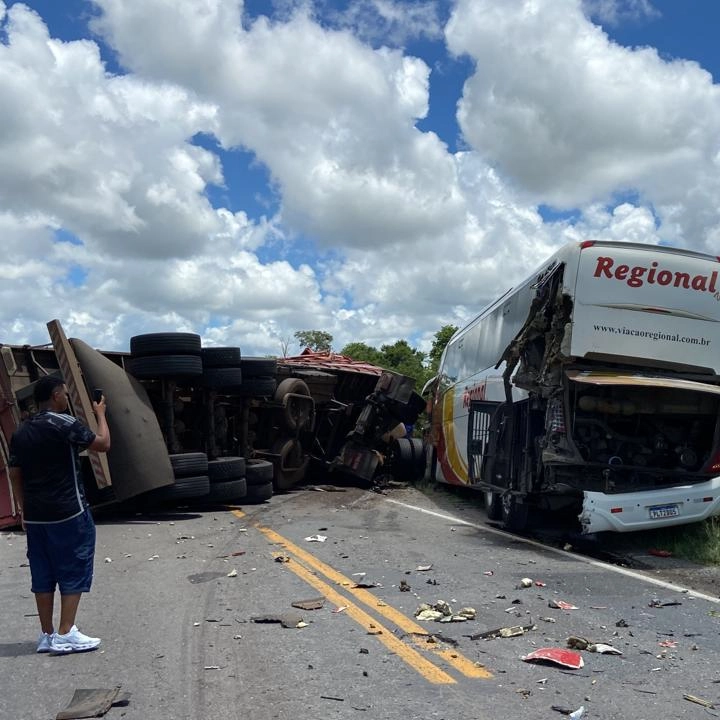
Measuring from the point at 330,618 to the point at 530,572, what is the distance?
8.28 ft

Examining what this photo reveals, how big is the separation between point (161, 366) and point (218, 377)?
3.52 ft

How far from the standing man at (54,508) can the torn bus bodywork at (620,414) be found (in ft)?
17.1

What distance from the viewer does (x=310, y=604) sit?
6207 mm

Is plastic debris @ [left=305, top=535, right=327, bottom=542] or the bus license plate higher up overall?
the bus license plate

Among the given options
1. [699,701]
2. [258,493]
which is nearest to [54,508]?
[699,701]

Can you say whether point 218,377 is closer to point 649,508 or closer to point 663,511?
point 649,508

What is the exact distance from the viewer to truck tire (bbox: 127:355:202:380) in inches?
449

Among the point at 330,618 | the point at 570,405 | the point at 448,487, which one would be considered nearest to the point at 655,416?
the point at 570,405

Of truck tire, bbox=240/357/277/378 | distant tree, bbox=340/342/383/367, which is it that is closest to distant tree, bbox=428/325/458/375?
distant tree, bbox=340/342/383/367

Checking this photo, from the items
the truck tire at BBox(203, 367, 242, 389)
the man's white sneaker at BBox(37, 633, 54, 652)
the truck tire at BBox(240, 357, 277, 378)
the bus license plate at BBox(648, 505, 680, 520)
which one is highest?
the truck tire at BBox(240, 357, 277, 378)

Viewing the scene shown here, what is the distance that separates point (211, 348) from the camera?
12.4m

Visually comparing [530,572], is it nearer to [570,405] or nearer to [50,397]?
[570,405]

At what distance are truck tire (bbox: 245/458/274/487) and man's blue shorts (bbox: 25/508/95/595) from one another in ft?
24.3

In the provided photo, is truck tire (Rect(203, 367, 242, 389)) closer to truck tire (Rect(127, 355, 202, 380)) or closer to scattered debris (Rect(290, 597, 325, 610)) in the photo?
truck tire (Rect(127, 355, 202, 380))
